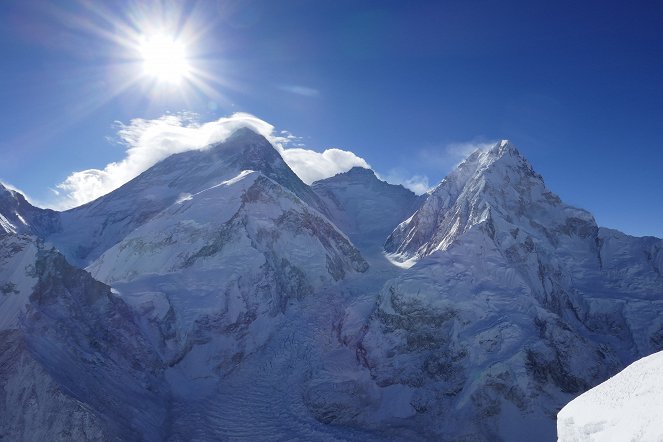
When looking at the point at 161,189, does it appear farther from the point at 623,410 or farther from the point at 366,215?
the point at 623,410

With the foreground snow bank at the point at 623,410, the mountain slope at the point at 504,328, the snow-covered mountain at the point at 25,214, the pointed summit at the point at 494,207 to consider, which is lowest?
the foreground snow bank at the point at 623,410

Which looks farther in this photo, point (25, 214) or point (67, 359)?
point (25, 214)

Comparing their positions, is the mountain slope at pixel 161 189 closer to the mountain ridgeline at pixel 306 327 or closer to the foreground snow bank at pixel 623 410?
the mountain ridgeline at pixel 306 327

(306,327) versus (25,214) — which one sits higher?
(25,214)

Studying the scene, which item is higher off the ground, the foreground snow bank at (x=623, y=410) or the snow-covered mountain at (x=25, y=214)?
the snow-covered mountain at (x=25, y=214)

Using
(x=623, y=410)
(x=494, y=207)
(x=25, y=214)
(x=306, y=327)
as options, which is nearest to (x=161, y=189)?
(x=25, y=214)

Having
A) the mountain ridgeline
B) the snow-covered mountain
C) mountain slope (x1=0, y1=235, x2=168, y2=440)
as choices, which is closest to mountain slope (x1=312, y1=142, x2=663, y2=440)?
the mountain ridgeline

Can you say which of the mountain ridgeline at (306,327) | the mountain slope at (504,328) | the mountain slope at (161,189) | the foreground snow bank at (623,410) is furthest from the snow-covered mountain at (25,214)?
the foreground snow bank at (623,410)

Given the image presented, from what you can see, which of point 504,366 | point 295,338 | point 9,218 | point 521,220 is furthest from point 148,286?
point 9,218
